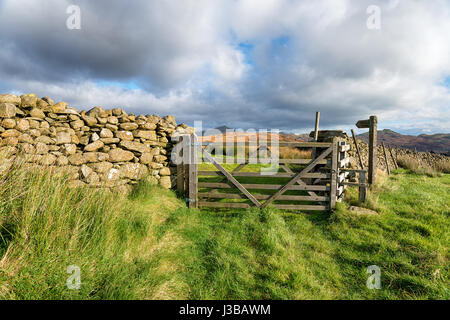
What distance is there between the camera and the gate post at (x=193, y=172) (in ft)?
19.5

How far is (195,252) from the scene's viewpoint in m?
3.81

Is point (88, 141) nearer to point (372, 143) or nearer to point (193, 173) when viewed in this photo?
point (193, 173)

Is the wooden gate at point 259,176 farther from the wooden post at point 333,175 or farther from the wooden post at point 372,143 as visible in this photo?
the wooden post at point 372,143

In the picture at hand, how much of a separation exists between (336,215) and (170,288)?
4.47 meters

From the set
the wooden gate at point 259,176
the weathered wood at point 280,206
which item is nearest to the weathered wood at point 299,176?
the wooden gate at point 259,176

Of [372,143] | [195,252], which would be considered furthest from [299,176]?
[372,143]

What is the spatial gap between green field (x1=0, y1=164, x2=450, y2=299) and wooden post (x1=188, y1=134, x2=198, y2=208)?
0.90 metres

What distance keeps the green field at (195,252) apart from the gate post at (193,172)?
0.91 meters

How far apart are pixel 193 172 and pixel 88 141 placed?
121 inches

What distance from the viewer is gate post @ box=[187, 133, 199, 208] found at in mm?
5949

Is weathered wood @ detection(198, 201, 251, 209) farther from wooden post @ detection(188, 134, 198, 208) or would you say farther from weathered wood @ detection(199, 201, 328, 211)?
wooden post @ detection(188, 134, 198, 208)

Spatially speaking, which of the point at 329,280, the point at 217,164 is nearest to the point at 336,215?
the point at 329,280

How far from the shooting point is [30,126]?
4.84 meters

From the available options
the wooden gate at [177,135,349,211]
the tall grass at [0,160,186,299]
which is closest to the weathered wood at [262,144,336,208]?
the wooden gate at [177,135,349,211]
